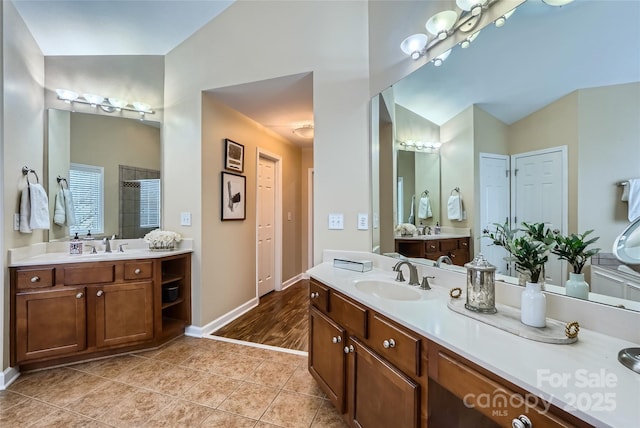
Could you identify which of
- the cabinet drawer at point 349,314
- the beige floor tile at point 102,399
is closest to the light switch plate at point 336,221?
the cabinet drawer at point 349,314

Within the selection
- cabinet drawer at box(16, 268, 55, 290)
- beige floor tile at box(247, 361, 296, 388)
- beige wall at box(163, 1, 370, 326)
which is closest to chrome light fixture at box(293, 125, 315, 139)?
beige wall at box(163, 1, 370, 326)

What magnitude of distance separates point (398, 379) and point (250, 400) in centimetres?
120

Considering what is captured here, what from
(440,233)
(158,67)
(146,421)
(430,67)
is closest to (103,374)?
(146,421)

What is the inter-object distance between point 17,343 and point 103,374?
63cm

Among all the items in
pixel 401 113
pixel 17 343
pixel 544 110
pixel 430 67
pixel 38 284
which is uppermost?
pixel 430 67

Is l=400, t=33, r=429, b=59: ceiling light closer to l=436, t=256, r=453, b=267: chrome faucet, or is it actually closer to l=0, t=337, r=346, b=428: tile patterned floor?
l=436, t=256, r=453, b=267: chrome faucet

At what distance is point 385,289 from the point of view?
66.0 inches

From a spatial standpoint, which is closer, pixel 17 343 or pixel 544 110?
pixel 544 110

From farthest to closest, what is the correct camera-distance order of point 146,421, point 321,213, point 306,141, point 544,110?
point 306,141, point 321,213, point 146,421, point 544,110

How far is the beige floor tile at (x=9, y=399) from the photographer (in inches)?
70.0

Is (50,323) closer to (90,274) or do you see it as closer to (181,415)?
(90,274)

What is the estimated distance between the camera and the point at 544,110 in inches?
46.1

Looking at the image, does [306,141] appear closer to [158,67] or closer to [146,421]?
[158,67]

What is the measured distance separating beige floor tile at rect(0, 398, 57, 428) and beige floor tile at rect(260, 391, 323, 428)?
4.34 feet
